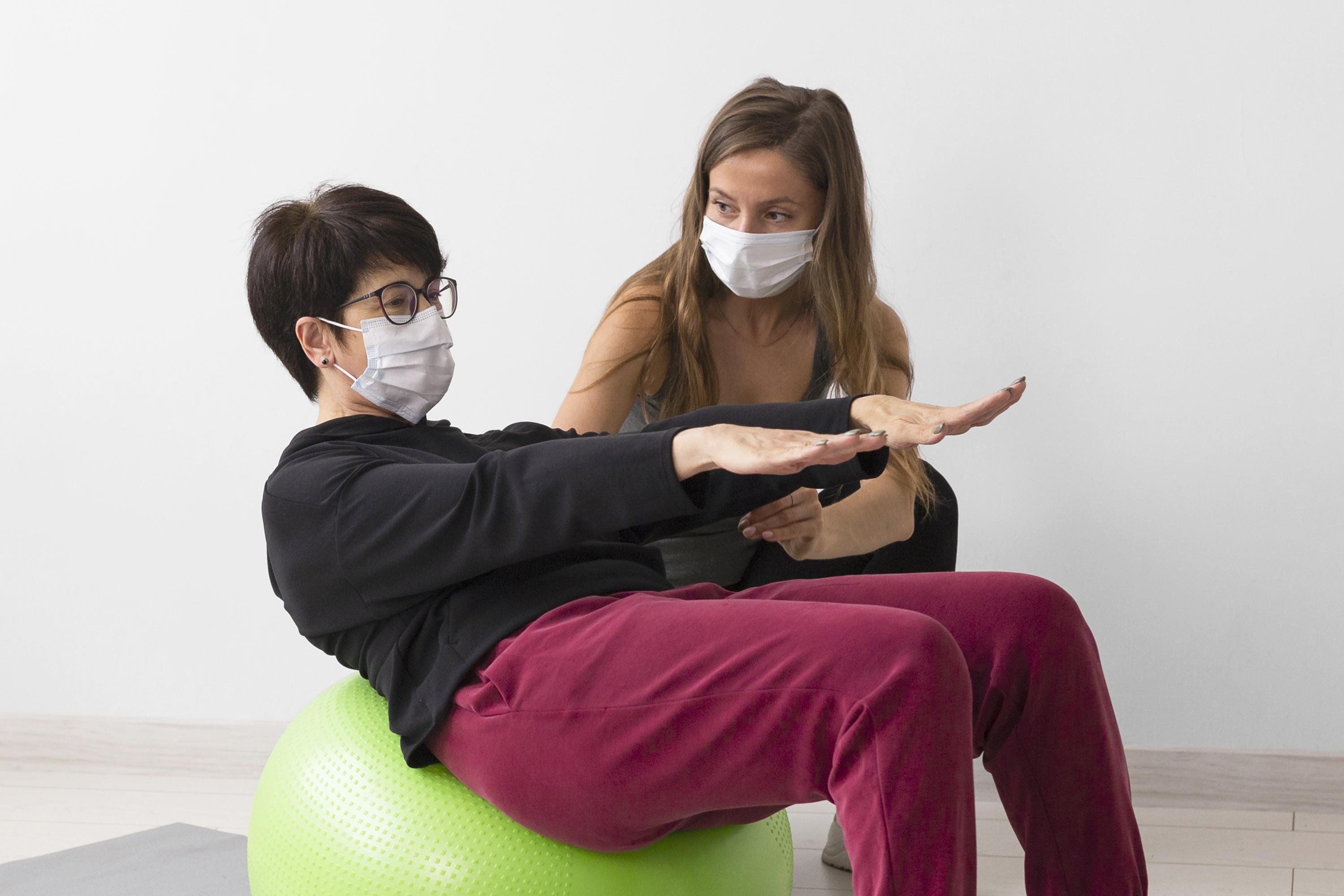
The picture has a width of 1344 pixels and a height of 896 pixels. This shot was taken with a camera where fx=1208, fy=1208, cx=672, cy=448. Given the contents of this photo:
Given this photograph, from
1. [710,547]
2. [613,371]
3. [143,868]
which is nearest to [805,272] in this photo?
[613,371]

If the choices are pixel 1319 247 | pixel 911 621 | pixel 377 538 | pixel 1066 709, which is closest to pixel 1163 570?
pixel 1319 247

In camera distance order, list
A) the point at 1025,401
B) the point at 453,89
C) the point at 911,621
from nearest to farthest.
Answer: the point at 911,621 < the point at 1025,401 < the point at 453,89

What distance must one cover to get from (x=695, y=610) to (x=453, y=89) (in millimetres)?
1605

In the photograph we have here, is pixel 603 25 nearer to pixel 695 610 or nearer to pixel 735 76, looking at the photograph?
pixel 735 76

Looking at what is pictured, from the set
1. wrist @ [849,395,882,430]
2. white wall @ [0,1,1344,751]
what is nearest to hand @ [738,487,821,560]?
wrist @ [849,395,882,430]

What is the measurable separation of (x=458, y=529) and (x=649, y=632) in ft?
0.66

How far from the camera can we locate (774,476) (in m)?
1.17

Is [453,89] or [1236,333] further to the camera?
[453,89]

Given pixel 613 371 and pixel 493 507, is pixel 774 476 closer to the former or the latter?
pixel 493 507

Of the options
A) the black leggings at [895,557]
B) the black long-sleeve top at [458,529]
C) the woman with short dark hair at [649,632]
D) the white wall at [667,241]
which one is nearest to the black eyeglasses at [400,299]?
the woman with short dark hair at [649,632]

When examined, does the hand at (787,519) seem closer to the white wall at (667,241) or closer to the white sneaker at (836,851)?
the white sneaker at (836,851)

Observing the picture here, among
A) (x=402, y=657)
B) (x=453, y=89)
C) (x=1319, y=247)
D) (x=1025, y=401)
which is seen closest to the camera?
(x=402, y=657)

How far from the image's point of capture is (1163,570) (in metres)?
2.18

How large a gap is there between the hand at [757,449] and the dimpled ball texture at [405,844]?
46 centimetres
